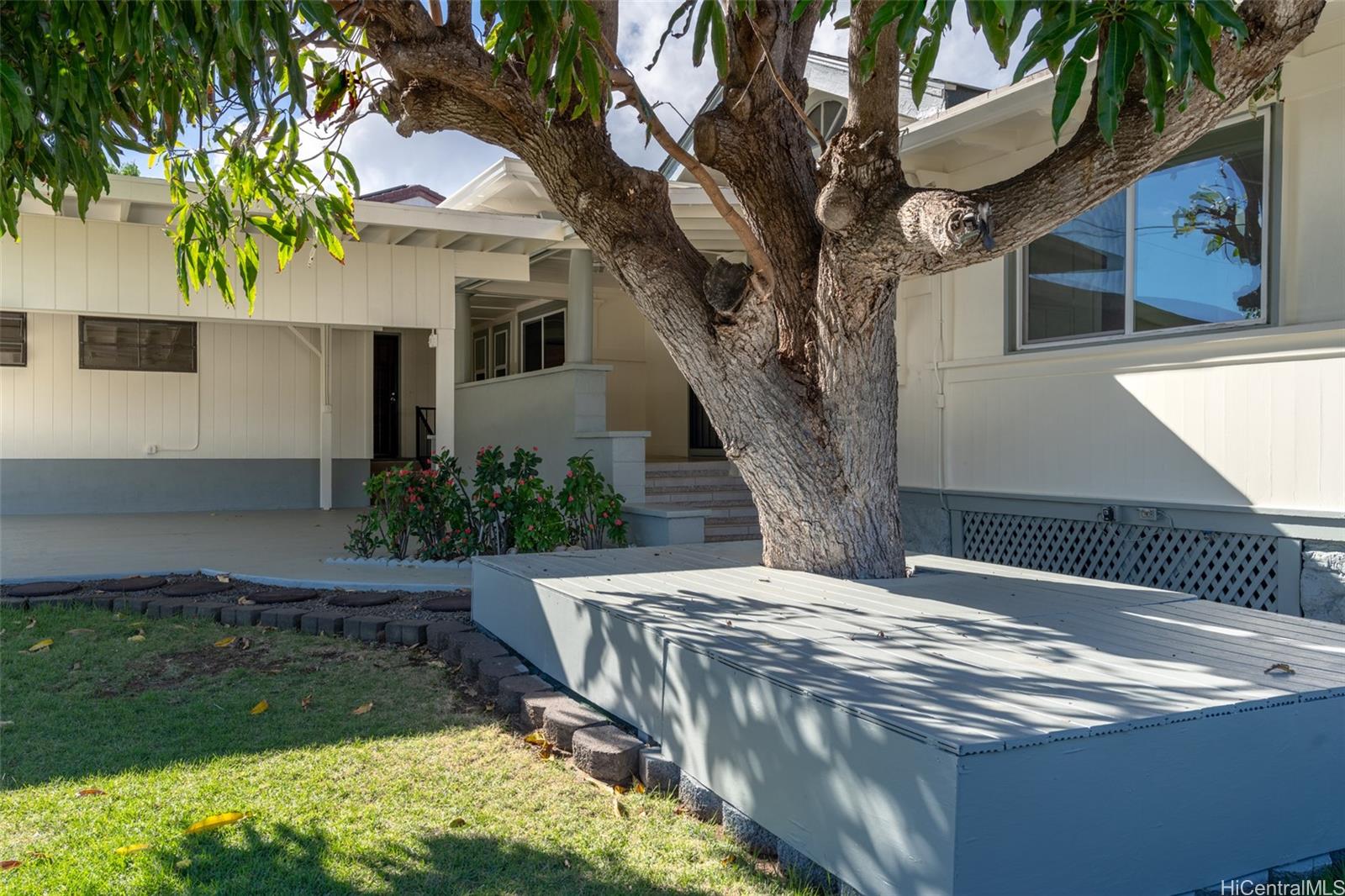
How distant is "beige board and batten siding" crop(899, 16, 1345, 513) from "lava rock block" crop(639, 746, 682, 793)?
4304 millimetres

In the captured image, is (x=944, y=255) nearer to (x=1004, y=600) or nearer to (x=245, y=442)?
(x=1004, y=600)

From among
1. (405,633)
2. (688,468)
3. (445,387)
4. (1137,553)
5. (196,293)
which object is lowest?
(405,633)

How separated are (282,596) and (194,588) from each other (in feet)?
2.58


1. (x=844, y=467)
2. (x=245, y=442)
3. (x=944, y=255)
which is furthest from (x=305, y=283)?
(x=944, y=255)

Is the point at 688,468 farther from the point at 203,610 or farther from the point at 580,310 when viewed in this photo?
the point at 203,610

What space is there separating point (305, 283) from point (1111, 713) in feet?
30.8

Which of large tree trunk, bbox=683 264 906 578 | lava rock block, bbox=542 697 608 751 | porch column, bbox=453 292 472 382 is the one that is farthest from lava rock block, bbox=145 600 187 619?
porch column, bbox=453 292 472 382

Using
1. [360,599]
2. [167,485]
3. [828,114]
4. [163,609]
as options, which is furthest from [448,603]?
→ [167,485]

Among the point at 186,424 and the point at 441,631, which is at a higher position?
the point at 186,424

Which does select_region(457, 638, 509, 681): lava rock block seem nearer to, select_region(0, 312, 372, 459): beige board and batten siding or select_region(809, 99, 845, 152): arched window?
select_region(809, 99, 845, 152): arched window

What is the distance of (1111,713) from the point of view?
8.90 ft

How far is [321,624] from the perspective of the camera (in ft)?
21.3

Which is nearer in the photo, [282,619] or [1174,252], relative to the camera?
[282,619]

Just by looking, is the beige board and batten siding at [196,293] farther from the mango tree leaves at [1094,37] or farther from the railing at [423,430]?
the mango tree leaves at [1094,37]
